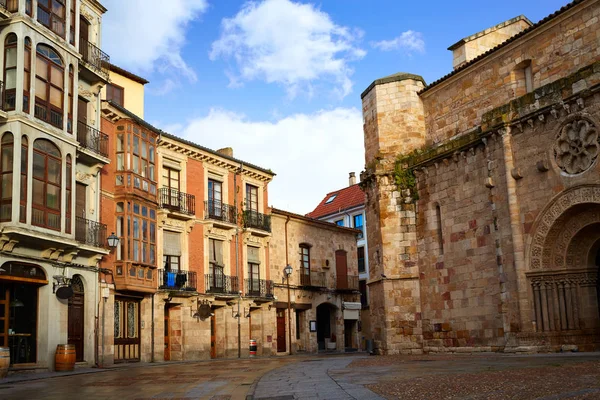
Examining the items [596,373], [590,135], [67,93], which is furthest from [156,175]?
[596,373]

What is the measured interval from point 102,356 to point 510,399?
62.0 feet

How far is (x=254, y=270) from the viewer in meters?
35.2

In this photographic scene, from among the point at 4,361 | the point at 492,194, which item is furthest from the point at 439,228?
the point at 4,361

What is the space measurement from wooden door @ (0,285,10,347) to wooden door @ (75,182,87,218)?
440cm

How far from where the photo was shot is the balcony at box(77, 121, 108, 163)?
77.1 ft

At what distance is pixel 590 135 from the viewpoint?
17562mm

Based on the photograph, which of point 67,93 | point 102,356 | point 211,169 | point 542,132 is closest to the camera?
point 542,132

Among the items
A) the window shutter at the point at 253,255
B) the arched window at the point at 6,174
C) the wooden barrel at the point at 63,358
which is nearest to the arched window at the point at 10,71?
the arched window at the point at 6,174

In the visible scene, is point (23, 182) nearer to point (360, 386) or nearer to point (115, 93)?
point (115, 93)

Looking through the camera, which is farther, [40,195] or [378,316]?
[378,316]

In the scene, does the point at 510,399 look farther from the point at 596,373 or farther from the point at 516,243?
the point at 516,243

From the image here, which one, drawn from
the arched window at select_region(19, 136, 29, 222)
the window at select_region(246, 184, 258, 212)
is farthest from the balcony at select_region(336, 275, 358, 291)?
the arched window at select_region(19, 136, 29, 222)

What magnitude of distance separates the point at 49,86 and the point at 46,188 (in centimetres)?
329

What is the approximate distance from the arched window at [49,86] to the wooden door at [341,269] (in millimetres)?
22943
